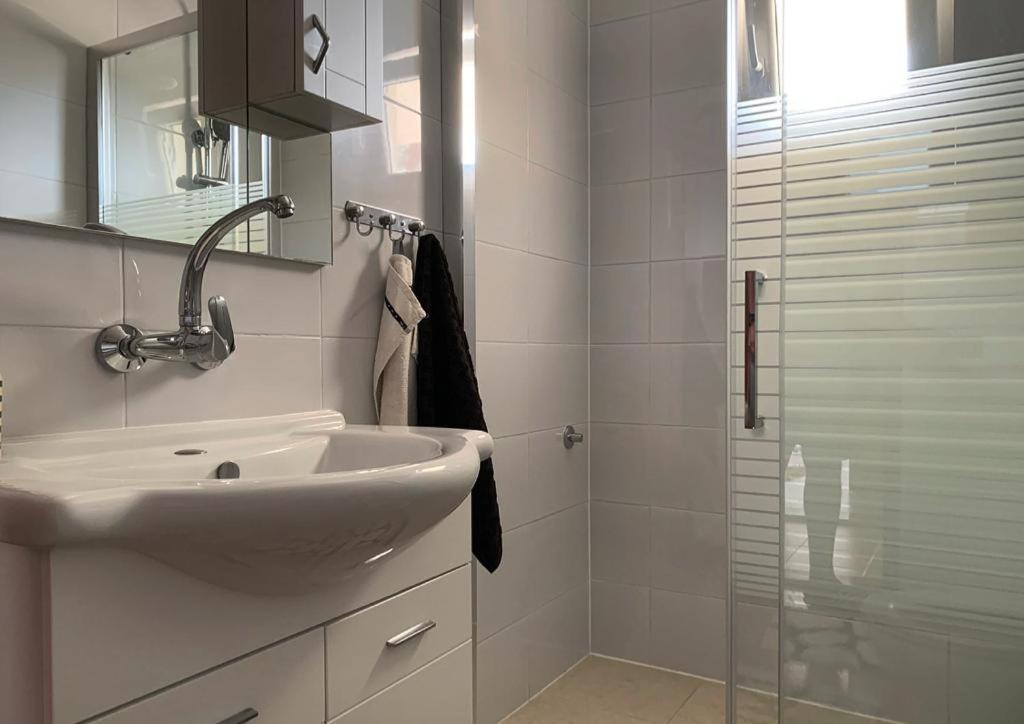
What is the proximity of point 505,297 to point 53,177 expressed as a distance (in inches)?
45.7

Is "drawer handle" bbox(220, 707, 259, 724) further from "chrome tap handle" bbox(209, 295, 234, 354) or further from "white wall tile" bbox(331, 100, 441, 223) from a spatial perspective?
"white wall tile" bbox(331, 100, 441, 223)

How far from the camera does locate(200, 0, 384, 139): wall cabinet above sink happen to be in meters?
1.24

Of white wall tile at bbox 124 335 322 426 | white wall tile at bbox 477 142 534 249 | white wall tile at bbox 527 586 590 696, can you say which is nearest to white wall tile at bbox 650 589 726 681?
white wall tile at bbox 527 586 590 696

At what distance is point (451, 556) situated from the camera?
116cm

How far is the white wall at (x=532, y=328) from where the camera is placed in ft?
6.39

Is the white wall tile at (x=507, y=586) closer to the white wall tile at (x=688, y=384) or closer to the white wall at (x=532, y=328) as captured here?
the white wall at (x=532, y=328)

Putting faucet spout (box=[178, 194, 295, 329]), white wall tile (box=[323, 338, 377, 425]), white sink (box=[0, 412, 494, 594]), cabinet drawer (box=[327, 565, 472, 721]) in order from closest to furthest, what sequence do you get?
1. white sink (box=[0, 412, 494, 594])
2. cabinet drawer (box=[327, 565, 472, 721])
3. faucet spout (box=[178, 194, 295, 329])
4. white wall tile (box=[323, 338, 377, 425])

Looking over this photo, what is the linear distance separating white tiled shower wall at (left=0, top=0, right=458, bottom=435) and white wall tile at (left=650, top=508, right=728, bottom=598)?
1.15 meters

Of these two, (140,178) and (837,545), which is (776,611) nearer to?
(837,545)

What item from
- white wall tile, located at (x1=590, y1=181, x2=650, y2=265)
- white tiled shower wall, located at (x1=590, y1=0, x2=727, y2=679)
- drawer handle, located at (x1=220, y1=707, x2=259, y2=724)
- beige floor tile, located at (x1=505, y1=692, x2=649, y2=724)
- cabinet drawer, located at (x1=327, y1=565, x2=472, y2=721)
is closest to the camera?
drawer handle, located at (x1=220, y1=707, x2=259, y2=724)

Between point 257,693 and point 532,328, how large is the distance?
1399mm

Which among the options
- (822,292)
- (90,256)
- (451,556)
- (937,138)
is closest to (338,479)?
(451,556)

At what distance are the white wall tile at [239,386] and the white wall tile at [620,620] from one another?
1365 mm

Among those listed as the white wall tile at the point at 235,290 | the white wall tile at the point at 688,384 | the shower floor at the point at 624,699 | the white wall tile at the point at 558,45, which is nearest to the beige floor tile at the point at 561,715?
the shower floor at the point at 624,699
